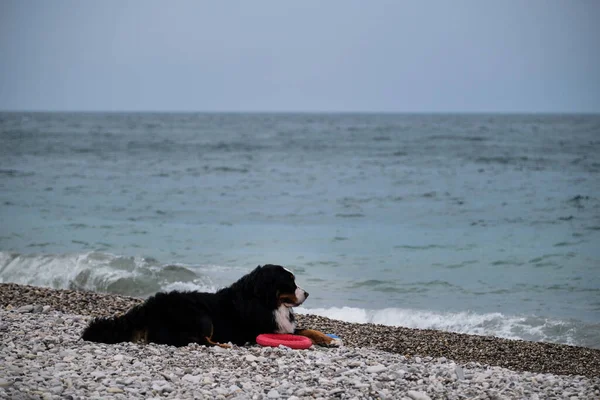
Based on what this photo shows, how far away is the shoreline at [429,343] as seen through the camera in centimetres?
909

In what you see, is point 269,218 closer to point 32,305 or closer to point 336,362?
point 32,305

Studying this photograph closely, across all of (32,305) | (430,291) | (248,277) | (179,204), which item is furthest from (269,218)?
(248,277)

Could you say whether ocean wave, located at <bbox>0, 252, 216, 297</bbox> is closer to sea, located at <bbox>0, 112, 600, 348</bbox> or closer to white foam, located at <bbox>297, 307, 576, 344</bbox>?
sea, located at <bbox>0, 112, 600, 348</bbox>

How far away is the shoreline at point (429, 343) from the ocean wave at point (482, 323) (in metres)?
0.97

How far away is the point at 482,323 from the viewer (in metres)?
11.9

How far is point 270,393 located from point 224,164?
34.4 meters

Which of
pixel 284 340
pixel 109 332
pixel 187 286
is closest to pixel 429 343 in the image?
pixel 284 340

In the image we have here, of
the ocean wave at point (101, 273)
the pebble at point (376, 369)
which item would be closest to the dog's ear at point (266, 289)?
the pebble at point (376, 369)

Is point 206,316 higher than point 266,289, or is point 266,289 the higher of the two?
point 266,289

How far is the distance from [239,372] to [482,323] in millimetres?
6058

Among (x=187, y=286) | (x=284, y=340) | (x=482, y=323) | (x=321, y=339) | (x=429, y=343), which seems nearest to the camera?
(x=284, y=340)

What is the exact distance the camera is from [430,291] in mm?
14109

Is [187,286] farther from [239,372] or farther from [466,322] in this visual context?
[239,372]

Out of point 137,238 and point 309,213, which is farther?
point 309,213
